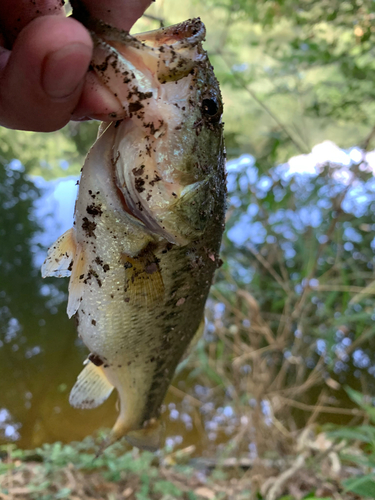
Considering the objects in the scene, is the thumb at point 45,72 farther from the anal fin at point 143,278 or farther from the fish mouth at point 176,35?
the anal fin at point 143,278

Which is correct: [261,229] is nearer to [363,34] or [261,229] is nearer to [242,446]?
[363,34]

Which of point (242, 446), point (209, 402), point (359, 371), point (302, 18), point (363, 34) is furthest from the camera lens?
point (359, 371)

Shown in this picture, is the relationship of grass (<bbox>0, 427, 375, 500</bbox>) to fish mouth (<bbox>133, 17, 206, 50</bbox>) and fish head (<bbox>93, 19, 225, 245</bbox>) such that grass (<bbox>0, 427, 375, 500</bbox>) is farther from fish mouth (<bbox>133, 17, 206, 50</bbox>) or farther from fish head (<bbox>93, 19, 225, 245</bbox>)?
fish mouth (<bbox>133, 17, 206, 50</bbox>)

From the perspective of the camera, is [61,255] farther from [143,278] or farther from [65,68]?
[65,68]

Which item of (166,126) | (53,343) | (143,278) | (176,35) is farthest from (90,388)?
(53,343)

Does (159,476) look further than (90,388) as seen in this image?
Yes

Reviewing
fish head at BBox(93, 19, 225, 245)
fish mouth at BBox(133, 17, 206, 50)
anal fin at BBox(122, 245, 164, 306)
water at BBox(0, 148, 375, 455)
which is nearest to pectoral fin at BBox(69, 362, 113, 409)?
anal fin at BBox(122, 245, 164, 306)

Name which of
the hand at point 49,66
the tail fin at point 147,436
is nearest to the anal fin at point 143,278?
the hand at point 49,66

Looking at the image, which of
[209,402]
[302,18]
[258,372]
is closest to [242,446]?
[209,402]
